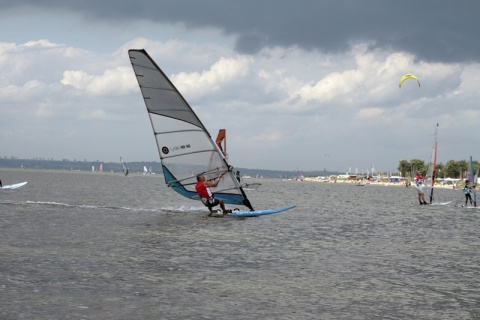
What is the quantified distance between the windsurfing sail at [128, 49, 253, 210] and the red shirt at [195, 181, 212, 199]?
28.0 inches

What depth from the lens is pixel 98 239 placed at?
16422mm

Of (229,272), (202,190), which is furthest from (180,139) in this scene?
(229,272)

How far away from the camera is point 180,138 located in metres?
24.0

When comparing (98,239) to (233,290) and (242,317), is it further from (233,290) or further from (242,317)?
(242,317)

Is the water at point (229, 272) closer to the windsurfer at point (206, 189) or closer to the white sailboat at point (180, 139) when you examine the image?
the windsurfer at point (206, 189)

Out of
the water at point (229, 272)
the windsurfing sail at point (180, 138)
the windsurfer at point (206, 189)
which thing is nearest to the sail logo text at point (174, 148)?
the windsurfing sail at point (180, 138)

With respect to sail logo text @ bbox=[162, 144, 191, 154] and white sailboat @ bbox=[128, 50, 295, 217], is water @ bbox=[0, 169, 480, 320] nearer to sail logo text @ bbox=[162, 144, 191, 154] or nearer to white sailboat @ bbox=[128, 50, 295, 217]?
white sailboat @ bbox=[128, 50, 295, 217]

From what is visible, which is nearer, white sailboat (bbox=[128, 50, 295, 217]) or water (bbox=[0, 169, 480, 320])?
water (bbox=[0, 169, 480, 320])

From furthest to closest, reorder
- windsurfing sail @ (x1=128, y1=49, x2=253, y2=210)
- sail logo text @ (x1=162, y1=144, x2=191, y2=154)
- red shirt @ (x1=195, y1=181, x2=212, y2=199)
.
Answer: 1. sail logo text @ (x1=162, y1=144, x2=191, y2=154)
2. windsurfing sail @ (x1=128, y1=49, x2=253, y2=210)
3. red shirt @ (x1=195, y1=181, x2=212, y2=199)

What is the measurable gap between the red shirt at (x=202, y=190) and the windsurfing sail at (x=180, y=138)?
712 mm

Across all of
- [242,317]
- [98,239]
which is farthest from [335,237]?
[242,317]

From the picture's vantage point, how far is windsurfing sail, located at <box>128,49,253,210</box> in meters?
23.5

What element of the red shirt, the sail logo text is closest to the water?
the red shirt

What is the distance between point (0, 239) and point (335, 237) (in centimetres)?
1012
